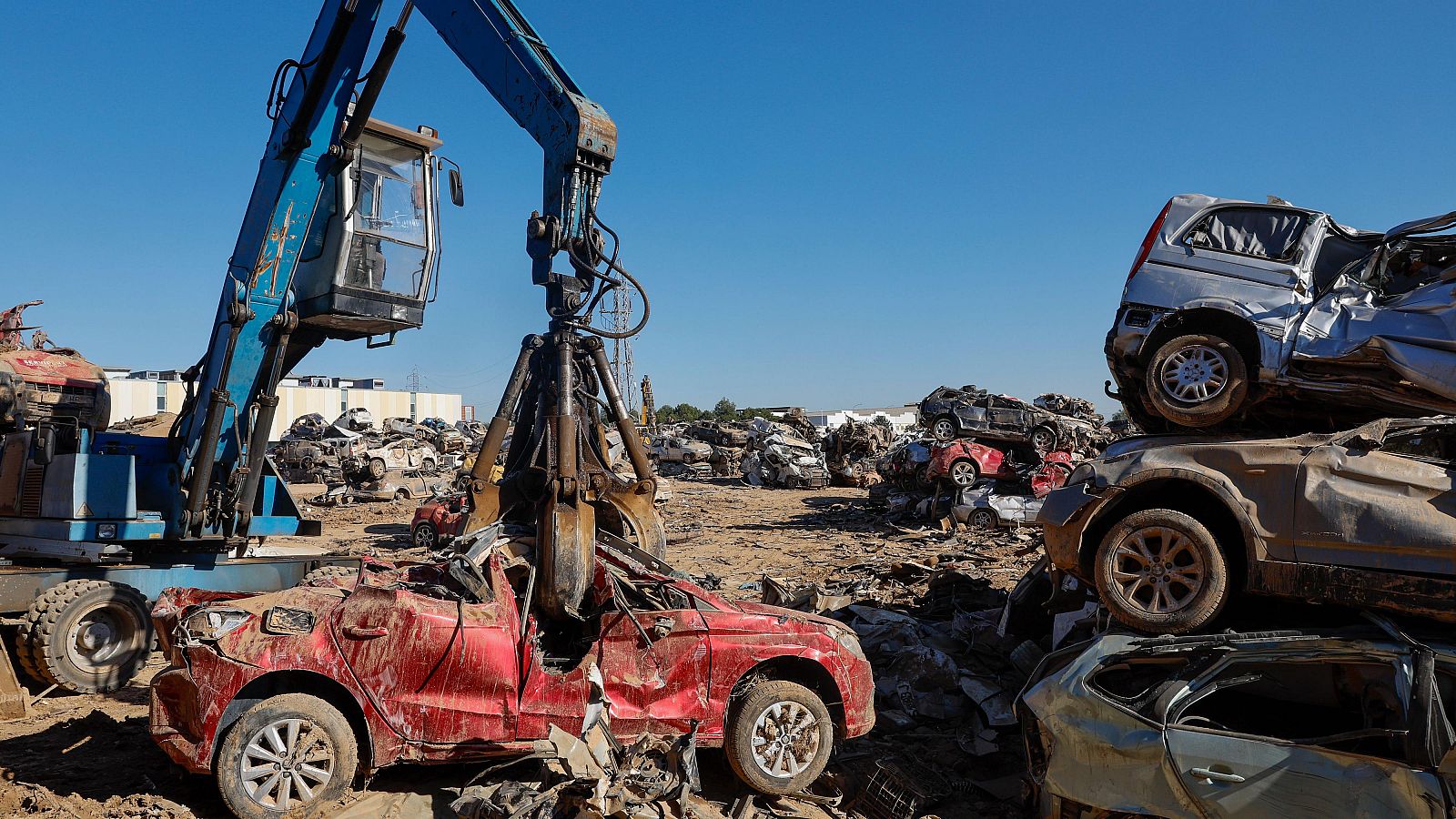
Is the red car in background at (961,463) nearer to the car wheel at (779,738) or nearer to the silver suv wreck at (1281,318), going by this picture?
the silver suv wreck at (1281,318)

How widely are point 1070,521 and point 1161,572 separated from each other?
680 millimetres

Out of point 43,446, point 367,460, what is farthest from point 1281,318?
point 367,460

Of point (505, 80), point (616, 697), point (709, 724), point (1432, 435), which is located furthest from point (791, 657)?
point (505, 80)

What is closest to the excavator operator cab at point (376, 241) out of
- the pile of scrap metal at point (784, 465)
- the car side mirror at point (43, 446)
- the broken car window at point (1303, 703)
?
the car side mirror at point (43, 446)

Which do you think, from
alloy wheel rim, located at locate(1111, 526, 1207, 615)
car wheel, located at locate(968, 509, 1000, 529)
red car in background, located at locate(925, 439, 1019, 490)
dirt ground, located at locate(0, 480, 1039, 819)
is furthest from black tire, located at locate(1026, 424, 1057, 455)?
alloy wheel rim, located at locate(1111, 526, 1207, 615)

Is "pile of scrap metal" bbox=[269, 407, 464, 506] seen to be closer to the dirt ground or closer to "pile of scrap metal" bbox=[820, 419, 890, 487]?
the dirt ground

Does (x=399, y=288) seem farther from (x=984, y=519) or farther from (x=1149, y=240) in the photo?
(x=984, y=519)

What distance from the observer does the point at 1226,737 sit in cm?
413

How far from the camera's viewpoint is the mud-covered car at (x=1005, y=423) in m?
21.1

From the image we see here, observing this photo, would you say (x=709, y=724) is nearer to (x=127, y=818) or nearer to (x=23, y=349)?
(x=127, y=818)

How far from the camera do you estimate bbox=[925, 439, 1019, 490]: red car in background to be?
18672 mm

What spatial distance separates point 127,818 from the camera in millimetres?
4762

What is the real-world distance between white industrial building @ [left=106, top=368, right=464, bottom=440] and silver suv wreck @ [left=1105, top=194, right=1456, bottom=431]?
111ft

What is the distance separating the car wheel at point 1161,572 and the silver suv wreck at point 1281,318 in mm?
1276
